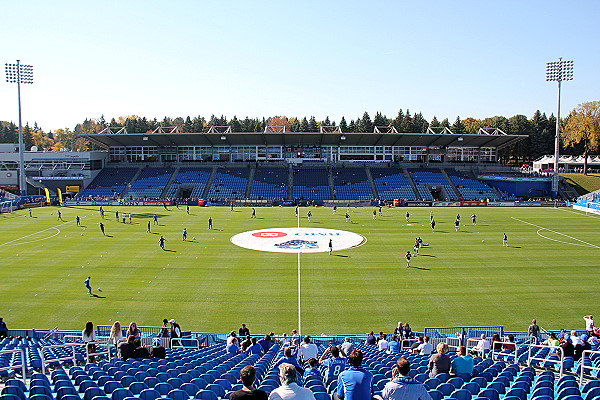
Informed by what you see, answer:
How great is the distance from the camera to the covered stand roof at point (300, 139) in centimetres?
8206

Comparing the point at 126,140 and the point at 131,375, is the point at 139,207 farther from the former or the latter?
the point at 131,375

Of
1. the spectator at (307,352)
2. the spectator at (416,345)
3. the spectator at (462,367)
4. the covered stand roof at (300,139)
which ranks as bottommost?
the spectator at (416,345)

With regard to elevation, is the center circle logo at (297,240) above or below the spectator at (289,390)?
below

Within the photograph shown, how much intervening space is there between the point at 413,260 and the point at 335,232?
42.4 ft

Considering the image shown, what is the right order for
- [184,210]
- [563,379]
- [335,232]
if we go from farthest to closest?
1. [184,210]
2. [335,232]
3. [563,379]

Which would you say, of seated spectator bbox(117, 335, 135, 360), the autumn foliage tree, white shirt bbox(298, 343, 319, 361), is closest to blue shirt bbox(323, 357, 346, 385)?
white shirt bbox(298, 343, 319, 361)

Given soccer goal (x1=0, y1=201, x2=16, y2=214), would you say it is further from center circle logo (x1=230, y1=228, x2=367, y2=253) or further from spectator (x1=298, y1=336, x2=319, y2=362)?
spectator (x1=298, y1=336, x2=319, y2=362)

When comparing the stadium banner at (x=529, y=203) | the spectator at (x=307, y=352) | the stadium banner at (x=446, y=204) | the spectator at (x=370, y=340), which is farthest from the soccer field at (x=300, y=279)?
the stadium banner at (x=529, y=203)

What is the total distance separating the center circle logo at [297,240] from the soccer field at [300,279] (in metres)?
1.35

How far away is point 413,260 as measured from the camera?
113 feet

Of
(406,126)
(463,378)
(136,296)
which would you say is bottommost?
(136,296)

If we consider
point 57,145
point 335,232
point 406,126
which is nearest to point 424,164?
point 406,126

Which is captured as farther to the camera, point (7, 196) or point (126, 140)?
point (126, 140)

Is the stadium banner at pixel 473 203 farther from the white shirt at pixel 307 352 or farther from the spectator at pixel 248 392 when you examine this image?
the spectator at pixel 248 392
